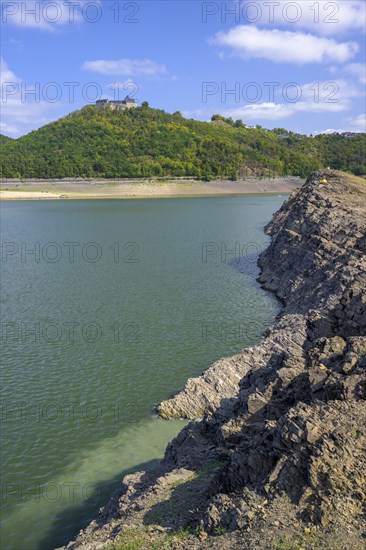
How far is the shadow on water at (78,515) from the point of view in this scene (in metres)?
15.2

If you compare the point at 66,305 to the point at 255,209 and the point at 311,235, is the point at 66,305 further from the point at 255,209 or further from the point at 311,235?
the point at 255,209

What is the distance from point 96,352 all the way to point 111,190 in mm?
156487

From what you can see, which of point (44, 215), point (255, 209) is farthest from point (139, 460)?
point (255, 209)

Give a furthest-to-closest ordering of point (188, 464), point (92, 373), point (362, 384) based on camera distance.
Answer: point (92, 373), point (188, 464), point (362, 384)

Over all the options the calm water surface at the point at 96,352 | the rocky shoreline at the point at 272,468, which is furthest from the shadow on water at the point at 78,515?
the rocky shoreline at the point at 272,468

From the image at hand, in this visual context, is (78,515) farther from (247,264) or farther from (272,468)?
(247,264)

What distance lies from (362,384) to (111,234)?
7113 cm

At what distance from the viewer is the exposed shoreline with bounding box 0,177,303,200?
17200 centimetres

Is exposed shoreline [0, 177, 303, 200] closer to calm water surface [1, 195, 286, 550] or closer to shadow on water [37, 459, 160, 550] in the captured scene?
calm water surface [1, 195, 286, 550]

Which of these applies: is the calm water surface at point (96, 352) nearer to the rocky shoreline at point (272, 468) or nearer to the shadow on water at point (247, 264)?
the shadow on water at point (247, 264)

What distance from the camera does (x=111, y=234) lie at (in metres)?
81.2

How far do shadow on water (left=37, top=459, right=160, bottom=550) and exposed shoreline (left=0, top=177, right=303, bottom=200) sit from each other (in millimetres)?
159756

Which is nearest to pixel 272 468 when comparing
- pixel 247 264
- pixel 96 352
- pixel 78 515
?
pixel 78 515

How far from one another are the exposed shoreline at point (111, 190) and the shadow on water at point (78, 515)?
524 feet
